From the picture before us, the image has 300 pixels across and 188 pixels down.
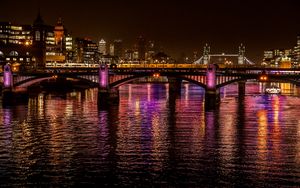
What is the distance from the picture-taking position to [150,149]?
45438mm

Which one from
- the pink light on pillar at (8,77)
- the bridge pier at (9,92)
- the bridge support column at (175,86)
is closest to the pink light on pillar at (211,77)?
the bridge pier at (9,92)

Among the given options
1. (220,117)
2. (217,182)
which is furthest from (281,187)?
(220,117)

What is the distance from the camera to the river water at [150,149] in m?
35.8

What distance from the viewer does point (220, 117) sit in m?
69.6

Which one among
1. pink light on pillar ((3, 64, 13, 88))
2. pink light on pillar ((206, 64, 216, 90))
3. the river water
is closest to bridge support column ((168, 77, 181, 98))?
pink light on pillar ((206, 64, 216, 90))

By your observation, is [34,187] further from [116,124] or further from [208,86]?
[208,86]

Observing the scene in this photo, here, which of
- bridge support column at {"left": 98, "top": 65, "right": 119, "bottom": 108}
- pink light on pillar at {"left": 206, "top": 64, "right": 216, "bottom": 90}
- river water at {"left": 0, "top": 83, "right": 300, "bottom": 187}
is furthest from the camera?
bridge support column at {"left": 98, "top": 65, "right": 119, "bottom": 108}

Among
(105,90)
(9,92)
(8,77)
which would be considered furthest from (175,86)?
(9,92)

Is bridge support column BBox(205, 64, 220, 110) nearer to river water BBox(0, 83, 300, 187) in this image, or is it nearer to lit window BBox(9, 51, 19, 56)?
river water BBox(0, 83, 300, 187)

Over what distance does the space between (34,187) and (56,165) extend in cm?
570

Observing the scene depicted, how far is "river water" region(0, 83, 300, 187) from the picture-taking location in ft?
117

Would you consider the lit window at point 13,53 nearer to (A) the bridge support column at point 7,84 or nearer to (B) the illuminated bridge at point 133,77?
(B) the illuminated bridge at point 133,77

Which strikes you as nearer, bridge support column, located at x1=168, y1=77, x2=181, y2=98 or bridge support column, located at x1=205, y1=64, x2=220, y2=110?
bridge support column, located at x1=205, y1=64, x2=220, y2=110

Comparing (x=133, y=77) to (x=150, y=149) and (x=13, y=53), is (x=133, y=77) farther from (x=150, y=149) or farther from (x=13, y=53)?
(x=13, y=53)
